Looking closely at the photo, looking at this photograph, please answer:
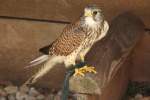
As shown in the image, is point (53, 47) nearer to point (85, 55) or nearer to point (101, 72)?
point (85, 55)

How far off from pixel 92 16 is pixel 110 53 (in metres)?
0.24

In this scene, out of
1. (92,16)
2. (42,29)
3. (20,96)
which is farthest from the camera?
→ (20,96)

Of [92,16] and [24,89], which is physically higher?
[92,16]

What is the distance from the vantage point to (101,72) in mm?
2332

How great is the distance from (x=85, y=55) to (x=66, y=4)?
24.1 inches

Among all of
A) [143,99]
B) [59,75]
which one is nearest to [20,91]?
[59,75]

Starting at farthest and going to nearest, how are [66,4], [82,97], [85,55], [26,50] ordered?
[26,50] → [66,4] → [85,55] → [82,97]

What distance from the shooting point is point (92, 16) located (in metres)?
2.68

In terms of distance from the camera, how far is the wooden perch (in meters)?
2.27

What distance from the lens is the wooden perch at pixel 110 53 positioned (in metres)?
2.27

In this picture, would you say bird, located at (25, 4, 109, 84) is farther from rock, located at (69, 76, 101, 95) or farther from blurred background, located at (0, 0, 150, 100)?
blurred background, located at (0, 0, 150, 100)

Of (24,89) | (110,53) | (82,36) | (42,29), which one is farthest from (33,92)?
(110,53)

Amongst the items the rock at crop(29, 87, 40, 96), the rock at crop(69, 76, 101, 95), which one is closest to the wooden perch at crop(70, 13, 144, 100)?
the rock at crop(69, 76, 101, 95)

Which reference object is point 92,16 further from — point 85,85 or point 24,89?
point 24,89
